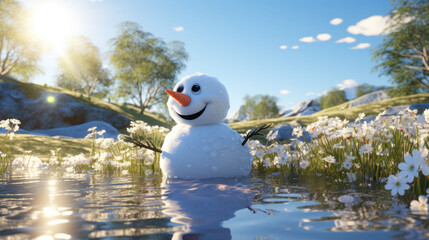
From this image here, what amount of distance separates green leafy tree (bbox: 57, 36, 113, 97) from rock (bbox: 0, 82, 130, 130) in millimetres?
19759

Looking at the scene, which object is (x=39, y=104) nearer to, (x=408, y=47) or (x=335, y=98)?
(x=408, y=47)

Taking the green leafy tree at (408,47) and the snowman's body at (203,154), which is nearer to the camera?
the snowman's body at (203,154)

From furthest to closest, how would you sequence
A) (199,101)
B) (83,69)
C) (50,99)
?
(83,69) → (50,99) → (199,101)

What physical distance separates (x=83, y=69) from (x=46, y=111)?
25.0 meters

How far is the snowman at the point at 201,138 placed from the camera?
4.39 meters

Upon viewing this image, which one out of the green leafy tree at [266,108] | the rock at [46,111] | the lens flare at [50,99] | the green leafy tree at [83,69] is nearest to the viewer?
the rock at [46,111]

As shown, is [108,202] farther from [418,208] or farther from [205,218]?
[418,208]

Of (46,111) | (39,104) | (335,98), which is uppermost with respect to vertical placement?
(335,98)

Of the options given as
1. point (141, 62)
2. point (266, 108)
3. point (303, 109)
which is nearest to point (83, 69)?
point (141, 62)

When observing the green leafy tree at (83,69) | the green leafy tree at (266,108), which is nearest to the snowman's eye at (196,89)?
the green leafy tree at (83,69)

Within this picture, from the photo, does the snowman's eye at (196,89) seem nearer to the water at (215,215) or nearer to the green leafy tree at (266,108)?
the water at (215,215)

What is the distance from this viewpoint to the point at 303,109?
8744cm

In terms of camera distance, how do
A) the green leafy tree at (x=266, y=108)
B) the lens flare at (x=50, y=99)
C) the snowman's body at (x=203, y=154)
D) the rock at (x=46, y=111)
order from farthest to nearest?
the green leafy tree at (x=266, y=108) < the lens flare at (x=50, y=99) < the rock at (x=46, y=111) < the snowman's body at (x=203, y=154)

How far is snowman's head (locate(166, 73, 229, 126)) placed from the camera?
15.1ft
